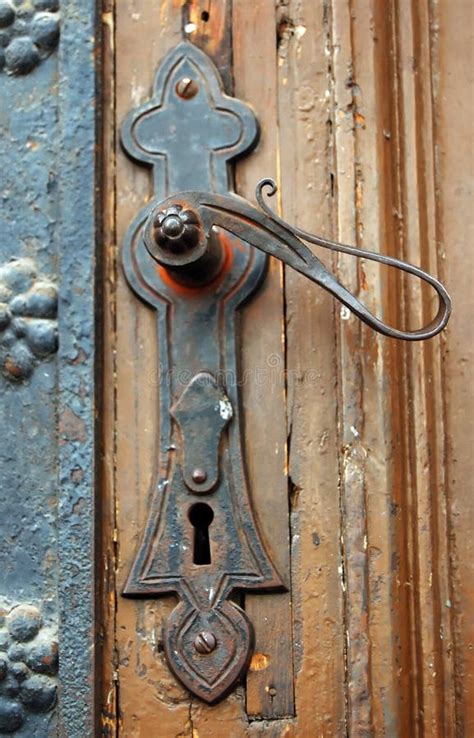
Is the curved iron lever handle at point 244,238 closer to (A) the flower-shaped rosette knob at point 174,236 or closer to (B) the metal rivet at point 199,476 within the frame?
(A) the flower-shaped rosette knob at point 174,236

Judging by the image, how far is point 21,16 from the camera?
1.22 meters

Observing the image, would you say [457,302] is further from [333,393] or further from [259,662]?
[259,662]

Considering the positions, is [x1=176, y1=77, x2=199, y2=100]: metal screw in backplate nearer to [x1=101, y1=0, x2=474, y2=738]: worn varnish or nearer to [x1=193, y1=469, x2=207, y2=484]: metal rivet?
[x1=101, y1=0, x2=474, y2=738]: worn varnish

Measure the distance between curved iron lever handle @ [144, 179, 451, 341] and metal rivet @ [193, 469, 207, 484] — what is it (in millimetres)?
206

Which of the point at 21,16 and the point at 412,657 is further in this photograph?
the point at 21,16

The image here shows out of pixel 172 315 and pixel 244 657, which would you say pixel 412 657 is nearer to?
pixel 244 657

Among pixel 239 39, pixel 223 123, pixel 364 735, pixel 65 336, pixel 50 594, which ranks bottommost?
pixel 364 735

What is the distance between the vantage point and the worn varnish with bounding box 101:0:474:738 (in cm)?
108

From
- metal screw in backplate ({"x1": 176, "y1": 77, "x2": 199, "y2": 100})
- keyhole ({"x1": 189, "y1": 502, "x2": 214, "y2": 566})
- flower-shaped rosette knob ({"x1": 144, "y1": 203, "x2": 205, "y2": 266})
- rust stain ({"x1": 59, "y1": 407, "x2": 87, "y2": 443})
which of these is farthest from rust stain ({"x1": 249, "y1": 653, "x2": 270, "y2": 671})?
metal screw in backplate ({"x1": 176, "y1": 77, "x2": 199, "y2": 100})

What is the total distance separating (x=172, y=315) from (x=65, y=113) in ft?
0.84

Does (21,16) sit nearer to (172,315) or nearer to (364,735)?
(172,315)

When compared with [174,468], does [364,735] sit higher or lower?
lower

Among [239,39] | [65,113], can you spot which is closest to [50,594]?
[65,113]

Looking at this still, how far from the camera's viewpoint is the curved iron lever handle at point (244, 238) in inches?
41.6
